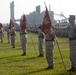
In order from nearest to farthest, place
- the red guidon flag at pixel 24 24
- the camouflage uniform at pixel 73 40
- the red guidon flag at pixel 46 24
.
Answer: the camouflage uniform at pixel 73 40 → the red guidon flag at pixel 46 24 → the red guidon flag at pixel 24 24

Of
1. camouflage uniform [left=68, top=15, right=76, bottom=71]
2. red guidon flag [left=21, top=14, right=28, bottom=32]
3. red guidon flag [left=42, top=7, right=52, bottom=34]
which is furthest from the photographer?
red guidon flag [left=21, top=14, right=28, bottom=32]

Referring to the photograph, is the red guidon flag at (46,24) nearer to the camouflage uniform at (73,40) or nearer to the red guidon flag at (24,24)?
the camouflage uniform at (73,40)

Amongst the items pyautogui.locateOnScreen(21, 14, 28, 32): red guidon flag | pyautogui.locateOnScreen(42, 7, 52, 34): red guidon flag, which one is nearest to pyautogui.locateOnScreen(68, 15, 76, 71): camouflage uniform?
pyautogui.locateOnScreen(42, 7, 52, 34): red guidon flag

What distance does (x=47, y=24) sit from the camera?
14.4 metres

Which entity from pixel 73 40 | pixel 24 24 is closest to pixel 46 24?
pixel 73 40

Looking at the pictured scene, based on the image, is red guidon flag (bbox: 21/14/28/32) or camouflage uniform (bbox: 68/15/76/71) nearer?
camouflage uniform (bbox: 68/15/76/71)

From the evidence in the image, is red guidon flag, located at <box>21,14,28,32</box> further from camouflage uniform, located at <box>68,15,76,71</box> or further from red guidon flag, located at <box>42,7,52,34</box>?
camouflage uniform, located at <box>68,15,76,71</box>

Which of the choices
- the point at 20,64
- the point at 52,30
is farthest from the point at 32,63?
the point at 52,30

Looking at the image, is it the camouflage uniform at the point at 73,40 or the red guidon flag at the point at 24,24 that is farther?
the red guidon flag at the point at 24,24

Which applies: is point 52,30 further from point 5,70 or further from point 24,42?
point 24,42

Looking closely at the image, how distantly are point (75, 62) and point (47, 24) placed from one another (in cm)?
209

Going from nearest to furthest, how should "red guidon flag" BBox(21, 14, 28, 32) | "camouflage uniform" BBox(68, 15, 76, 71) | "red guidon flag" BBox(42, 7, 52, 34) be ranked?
"camouflage uniform" BBox(68, 15, 76, 71)
"red guidon flag" BBox(42, 7, 52, 34)
"red guidon flag" BBox(21, 14, 28, 32)

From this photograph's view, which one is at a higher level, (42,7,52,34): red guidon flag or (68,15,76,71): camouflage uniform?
(42,7,52,34): red guidon flag

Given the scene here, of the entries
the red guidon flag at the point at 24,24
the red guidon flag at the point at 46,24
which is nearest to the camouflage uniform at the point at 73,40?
the red guidon flag at the point at 46,24
